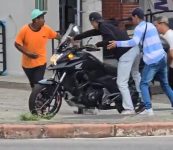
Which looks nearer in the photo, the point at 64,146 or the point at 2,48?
the point at 64,146

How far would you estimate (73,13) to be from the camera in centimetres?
1756

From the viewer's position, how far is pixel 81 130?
9.38 metres

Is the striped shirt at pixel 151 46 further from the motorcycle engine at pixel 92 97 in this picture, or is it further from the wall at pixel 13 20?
the wall at pixel 13 20

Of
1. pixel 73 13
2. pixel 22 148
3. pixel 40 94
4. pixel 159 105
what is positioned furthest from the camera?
pixel 73 13

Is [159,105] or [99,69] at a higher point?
[99,69]

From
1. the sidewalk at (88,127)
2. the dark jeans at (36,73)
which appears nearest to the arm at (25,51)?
the dark jeans at (36,73)

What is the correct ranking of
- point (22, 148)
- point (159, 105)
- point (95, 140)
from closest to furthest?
point (22, 148) < point (95, 140) < point (159, 105)

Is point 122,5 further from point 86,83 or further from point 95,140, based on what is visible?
point 95,140

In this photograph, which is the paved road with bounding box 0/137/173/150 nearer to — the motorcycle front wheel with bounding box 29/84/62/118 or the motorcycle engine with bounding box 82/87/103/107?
the motorcycle front wheel with bounding box 29/84/62/118

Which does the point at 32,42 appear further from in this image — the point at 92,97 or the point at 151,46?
the point at 151,46

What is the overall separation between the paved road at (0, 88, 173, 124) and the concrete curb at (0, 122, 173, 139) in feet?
0.92

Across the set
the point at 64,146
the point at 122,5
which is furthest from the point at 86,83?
the point at 122,5

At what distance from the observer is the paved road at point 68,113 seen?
9836 mm

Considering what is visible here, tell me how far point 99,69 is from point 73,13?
712 cm
